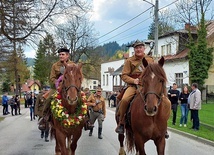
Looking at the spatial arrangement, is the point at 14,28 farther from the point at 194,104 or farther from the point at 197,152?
the point at 197,152

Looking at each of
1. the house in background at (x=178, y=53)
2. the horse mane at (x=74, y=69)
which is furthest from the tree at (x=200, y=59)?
the horse mane at (x=74, y=69)

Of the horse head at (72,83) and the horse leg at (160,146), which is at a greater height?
the horse head at (72,83)

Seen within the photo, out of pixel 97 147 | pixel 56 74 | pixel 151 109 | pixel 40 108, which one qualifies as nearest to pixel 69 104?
pixel 56 74

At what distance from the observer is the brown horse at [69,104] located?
→ 671cm

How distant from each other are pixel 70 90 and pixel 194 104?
32.1 feet

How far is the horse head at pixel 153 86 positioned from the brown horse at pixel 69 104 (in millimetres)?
1532

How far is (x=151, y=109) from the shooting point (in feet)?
18.3

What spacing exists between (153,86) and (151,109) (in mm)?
423

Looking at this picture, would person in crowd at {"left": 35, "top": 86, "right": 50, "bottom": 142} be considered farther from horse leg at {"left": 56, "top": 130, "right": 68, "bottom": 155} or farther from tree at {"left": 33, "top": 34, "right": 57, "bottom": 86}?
tree at {"left": 33, "top": 34, "right": 57, "bottom": 86}

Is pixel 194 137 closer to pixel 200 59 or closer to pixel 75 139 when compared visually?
pixel 75 139

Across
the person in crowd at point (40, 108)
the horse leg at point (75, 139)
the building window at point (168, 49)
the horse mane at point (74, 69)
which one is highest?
the building window at point (168, 49)

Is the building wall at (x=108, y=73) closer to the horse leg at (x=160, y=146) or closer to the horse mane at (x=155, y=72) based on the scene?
the horse leg at (x=160, y=146)

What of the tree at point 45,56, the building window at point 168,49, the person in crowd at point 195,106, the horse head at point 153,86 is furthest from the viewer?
the building window at point 168,49

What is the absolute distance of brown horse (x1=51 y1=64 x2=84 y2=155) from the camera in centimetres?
671
